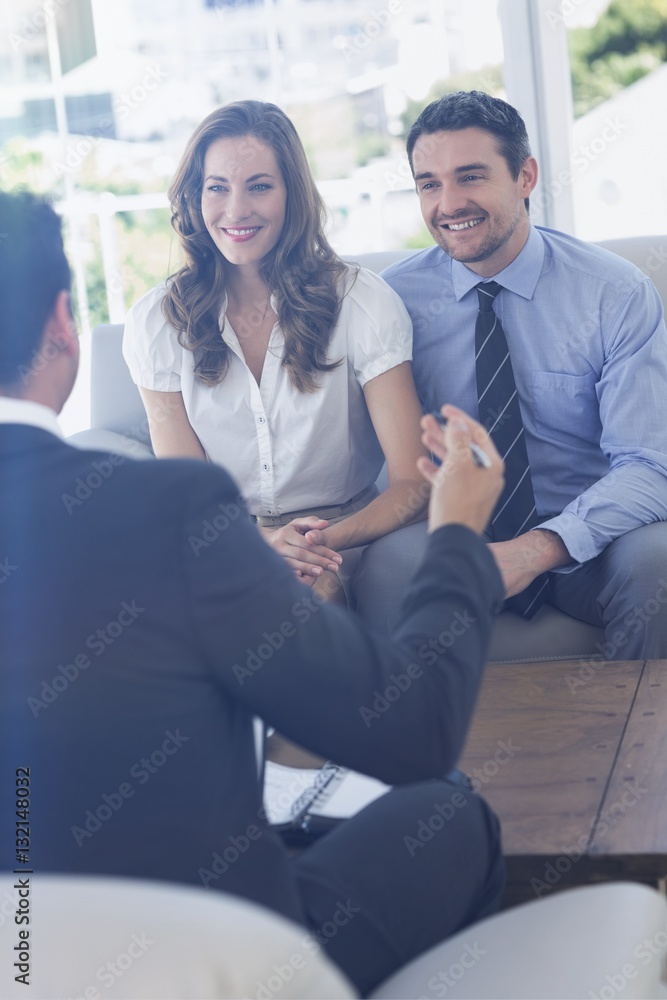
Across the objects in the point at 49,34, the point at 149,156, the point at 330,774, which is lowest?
the point at 330,774

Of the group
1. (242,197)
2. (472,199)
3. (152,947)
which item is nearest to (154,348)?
(242,197)

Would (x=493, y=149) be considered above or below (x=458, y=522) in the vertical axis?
above

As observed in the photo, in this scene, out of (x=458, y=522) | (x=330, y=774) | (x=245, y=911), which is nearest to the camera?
(x=245, y=911)

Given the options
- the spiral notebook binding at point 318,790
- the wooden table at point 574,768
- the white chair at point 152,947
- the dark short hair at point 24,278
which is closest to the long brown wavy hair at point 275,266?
the wooden table at point 574,768

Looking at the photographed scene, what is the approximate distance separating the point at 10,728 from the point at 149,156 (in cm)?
533

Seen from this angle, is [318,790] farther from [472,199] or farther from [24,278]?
[472,199]

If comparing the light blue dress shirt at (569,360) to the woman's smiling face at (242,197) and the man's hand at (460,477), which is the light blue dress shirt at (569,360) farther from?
the man's hand at (460,477)

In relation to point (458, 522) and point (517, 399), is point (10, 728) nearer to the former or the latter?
point (458, 522)

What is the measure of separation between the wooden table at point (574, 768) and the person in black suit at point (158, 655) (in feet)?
0.92

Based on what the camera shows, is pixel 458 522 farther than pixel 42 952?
Yes

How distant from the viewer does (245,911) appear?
490 mm

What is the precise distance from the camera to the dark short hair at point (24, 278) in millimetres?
788

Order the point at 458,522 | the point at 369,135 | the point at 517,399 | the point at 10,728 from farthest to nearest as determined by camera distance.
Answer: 1. the point at 369,135
2. the point at 517,399
3. the point at 458,522
4. the point at 10,728

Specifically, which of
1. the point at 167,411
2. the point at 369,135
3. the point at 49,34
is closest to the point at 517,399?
the point at 167,411
